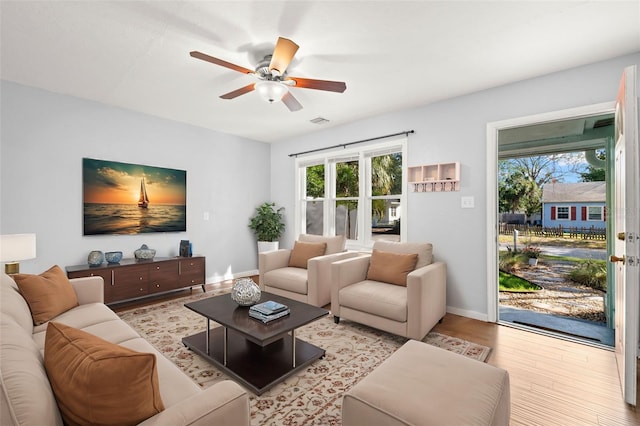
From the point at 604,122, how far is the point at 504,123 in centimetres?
173

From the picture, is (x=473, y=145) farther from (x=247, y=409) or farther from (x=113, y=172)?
(x=113, y=172)

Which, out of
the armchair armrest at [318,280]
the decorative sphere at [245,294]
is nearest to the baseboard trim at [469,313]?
the armchair armrest at [318,280]

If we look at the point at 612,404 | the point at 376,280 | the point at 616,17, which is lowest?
the point at 612,404

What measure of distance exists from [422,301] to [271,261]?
219 centimetres

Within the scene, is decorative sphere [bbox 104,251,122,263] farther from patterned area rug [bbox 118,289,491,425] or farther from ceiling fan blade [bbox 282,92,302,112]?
ceiling fan blade [bbox 282,92,302,112]

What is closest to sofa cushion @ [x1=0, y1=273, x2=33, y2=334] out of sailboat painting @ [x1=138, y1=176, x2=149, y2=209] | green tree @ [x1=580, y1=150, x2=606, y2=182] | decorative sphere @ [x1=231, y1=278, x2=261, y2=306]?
decorative sphere @ [x1=231, y1=278, x2=261, y2=306]

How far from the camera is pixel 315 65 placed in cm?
282

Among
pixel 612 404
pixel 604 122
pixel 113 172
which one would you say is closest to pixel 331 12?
pixel 612 404

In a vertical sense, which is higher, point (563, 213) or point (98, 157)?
point (98, 157)

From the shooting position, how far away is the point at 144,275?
151 inches

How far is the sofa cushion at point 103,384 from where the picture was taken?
0.88 m

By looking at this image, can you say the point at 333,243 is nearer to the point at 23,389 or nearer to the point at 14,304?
the point at 14,304

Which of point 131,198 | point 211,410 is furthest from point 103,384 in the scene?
point 131,198

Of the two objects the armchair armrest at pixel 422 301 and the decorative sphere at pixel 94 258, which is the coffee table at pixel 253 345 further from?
the decorative sphere at pixel 94 258
